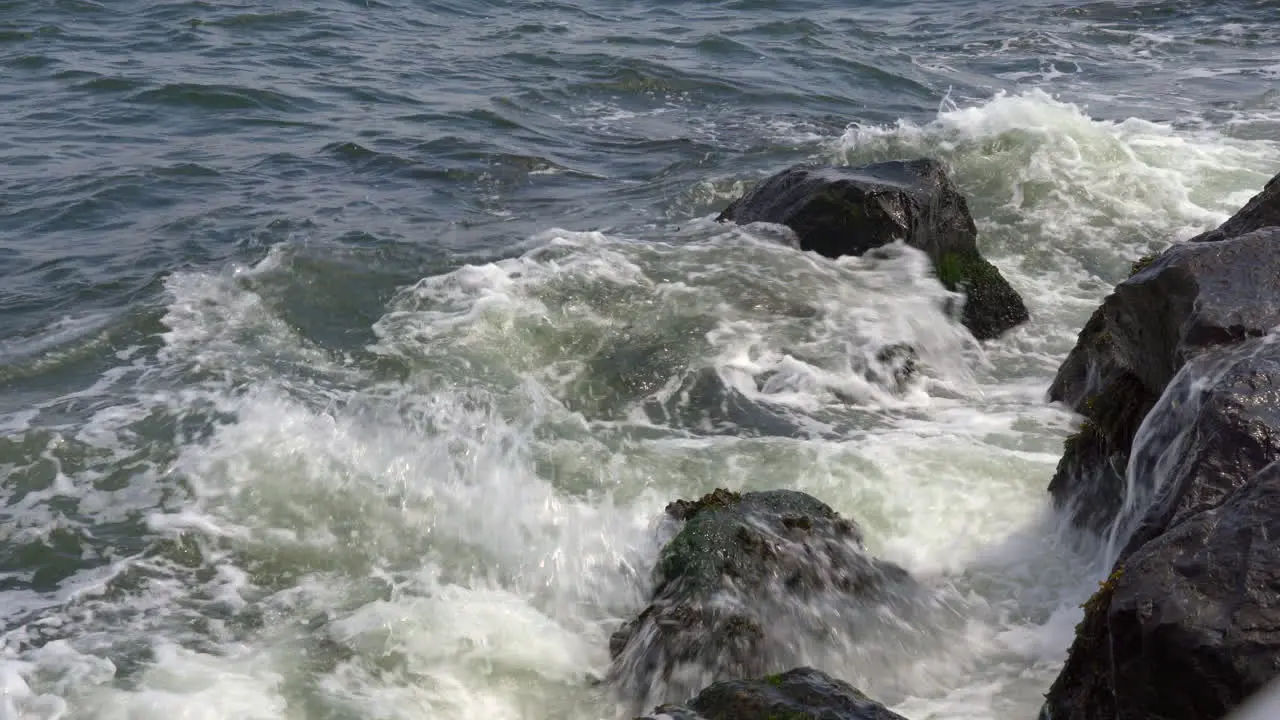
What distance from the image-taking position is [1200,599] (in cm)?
364

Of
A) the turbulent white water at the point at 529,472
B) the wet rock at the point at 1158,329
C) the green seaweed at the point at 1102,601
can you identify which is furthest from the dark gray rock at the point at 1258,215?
the green seaweed at the point at 1102,601

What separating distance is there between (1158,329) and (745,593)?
2234 mm

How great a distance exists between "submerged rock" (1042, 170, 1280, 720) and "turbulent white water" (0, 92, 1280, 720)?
0.65 metres

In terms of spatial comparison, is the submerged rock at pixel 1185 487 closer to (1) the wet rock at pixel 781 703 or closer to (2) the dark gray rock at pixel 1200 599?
(2) the dark gray rock at pixel 1200 599

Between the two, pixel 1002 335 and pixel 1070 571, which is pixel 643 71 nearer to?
pixel 1002 335

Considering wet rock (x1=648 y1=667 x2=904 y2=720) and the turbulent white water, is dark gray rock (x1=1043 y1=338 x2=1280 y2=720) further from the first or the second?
the turbulent white water

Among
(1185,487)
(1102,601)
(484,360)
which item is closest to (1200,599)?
(1102,601)

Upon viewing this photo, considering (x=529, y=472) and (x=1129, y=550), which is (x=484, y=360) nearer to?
(x=529, y=472)

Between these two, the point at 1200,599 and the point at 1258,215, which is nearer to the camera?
the point at 1200,599

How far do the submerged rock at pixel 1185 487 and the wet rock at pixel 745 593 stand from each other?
1.10 metres

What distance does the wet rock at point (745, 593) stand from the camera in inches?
195

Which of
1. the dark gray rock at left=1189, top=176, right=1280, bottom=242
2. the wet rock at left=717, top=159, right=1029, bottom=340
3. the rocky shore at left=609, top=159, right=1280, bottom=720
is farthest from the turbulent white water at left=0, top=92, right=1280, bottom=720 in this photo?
the dark gray rock at left=1189, top=176, right=1280, bottom=242

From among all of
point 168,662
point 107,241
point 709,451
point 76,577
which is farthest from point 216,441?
point 107,241

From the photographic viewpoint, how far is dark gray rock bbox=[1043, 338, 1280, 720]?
3.56 m
